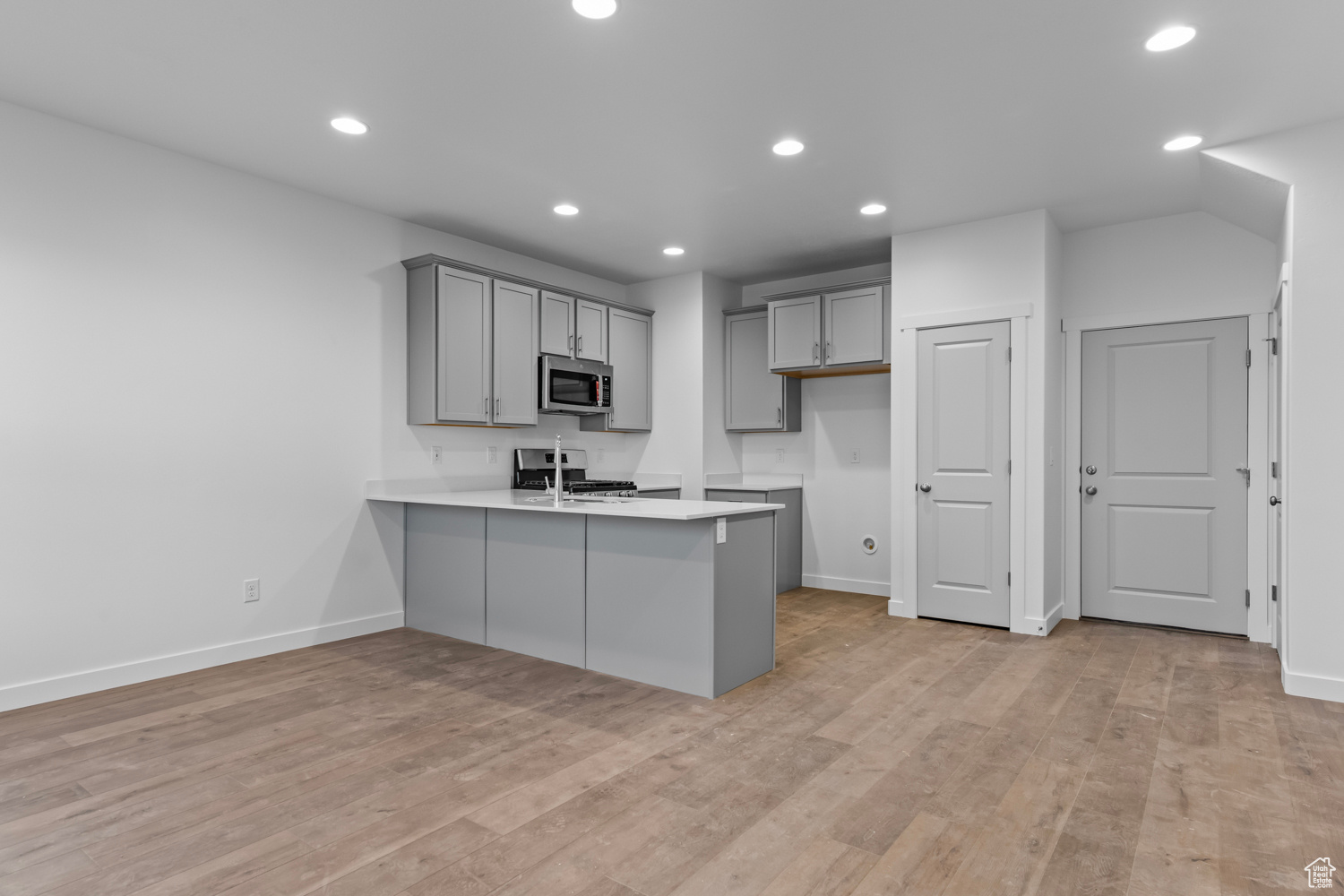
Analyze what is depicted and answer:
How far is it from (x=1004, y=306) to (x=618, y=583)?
3039 mm

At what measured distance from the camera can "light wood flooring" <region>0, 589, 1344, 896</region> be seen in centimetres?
193

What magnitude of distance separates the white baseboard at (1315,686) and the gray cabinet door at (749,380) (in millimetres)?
3595

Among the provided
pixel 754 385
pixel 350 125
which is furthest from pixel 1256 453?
pixel 350 125

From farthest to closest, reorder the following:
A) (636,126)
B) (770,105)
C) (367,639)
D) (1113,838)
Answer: (367,639) → (636,126) → (770,105) → (1113,838)

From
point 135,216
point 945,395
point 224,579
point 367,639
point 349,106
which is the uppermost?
point 349,106

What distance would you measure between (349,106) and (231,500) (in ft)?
7.06

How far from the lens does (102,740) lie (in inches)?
111

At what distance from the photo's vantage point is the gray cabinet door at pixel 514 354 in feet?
16.3

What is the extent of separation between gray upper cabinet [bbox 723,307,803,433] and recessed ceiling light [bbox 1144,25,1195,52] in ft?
11.6

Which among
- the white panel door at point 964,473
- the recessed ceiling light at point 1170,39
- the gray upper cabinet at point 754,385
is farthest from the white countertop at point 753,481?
the recessed ceiling light at point 1170,39

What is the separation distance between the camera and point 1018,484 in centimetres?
458

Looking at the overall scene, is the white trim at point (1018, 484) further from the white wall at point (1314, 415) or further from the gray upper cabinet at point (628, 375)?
the gray upper cabinet at point (628, 375)

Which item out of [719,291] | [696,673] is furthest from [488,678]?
[719,291]

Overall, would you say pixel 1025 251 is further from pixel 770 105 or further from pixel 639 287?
pixel 639 287
